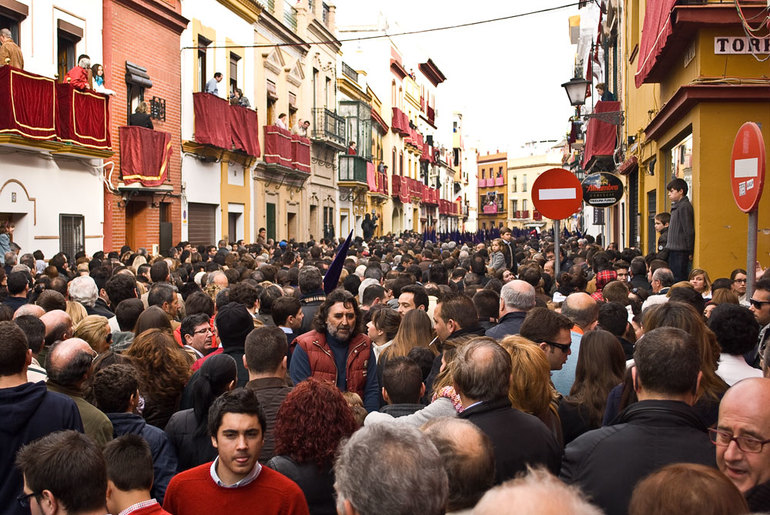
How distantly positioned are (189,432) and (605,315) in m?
3.15

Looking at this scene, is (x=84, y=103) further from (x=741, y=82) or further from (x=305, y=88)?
(x=305, y=88)

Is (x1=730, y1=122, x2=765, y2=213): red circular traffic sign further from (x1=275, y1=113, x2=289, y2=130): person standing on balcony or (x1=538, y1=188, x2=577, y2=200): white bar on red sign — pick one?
(x1=275, y1=113, x2=289, y2=130): person standing on balcony

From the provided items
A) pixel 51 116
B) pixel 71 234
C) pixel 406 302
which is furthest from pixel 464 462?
pixel 71 234

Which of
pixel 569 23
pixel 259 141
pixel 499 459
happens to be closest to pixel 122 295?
pixel 499 459

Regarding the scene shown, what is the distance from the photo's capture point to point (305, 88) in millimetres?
33156

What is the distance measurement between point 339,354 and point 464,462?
10.7 feet

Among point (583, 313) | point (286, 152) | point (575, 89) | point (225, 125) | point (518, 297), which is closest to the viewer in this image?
point (583, 313)

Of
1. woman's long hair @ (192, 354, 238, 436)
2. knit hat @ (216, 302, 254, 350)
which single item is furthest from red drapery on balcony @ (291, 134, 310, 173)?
woman's long hair @ (192, 354, 238, 436)

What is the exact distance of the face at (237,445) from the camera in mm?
3500

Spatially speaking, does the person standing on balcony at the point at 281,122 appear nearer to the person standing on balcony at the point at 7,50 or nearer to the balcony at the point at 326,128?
the balcony at the point at 326,128

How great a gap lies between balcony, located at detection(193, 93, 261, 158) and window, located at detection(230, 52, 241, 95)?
1.11 meters

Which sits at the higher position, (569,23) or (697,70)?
(569,23)

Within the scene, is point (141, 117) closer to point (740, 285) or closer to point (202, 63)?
point (202, 63)

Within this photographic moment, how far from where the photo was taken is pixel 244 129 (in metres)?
25.1
